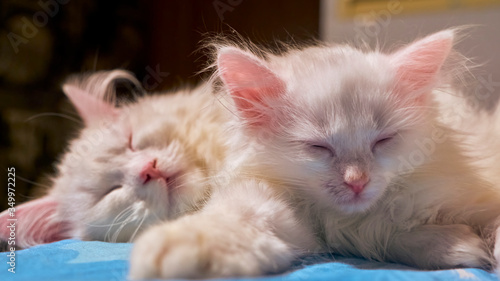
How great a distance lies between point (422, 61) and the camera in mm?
1070

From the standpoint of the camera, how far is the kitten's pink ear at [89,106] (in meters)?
1.62

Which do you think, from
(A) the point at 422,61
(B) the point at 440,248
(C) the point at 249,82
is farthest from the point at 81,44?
(B) the point at 440,248

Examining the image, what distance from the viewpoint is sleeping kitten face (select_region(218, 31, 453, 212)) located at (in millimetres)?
985

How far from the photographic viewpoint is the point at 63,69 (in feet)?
8.30

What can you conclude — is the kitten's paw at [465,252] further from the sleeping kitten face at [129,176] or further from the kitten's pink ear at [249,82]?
the sleeping kitten face at [129,176]

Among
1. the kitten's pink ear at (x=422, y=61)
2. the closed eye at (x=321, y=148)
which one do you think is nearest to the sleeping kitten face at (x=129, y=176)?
the closed eye at (x=321, y=148)

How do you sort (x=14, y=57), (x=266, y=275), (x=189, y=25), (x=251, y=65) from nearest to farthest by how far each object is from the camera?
1. (x=266, y=275)
2. (x=251, y=65)
3. (x=14, y=57)
4. (x=189, y=25)

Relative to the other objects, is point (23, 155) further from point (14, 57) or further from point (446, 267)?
point (446, 267)

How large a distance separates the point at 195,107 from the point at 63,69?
1.36 meters

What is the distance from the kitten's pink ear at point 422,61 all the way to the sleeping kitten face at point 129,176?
2.07 ft

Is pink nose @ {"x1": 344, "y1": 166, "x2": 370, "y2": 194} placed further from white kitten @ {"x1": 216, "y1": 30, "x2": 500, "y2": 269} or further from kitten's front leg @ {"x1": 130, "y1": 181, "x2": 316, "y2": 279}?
kitten's front leg @ {"x1": 130, "y1": 181, "x2": 316, "y2": 279}

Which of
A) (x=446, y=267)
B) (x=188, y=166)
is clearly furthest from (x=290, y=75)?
(x=446, y=267)

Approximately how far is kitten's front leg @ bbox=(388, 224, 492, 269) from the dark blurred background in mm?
1255

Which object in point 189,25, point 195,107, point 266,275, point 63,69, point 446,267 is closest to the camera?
point 266,275
